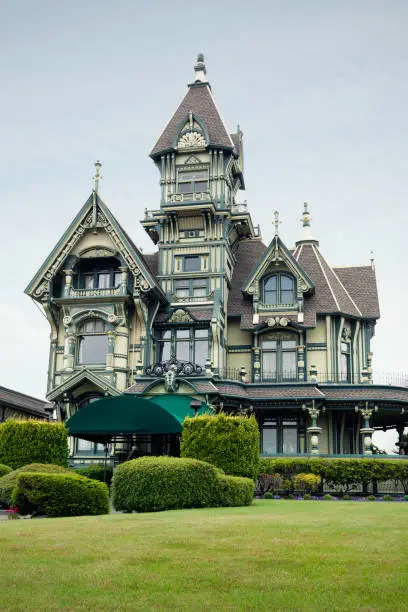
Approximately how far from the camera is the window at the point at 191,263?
41938 mm

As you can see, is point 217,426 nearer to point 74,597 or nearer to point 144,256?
point 74,597

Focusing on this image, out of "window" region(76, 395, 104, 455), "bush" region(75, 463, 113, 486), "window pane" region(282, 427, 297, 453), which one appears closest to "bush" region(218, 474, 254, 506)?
"bush" region(75, 463, 113, 486)

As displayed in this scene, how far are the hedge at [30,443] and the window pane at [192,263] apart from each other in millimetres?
16912

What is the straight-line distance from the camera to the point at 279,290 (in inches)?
1623

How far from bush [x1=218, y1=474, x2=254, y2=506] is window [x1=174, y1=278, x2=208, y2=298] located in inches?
819

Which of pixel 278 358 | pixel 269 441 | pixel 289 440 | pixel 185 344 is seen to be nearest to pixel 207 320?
pixel 185 344

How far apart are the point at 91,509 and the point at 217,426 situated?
22.9 feet

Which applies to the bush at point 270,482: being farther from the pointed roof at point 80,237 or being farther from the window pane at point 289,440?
the pointed roof at point 80,237

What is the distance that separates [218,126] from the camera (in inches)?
1722

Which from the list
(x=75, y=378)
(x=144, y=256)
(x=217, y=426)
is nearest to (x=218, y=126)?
(x=144, y=256)

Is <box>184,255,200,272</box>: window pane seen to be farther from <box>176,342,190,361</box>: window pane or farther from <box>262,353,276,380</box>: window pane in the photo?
<box>262,353,276,380</box>: window pane

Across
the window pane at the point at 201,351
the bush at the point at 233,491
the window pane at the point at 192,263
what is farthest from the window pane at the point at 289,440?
the bush at the point at 233,491

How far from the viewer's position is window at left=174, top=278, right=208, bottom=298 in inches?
1630

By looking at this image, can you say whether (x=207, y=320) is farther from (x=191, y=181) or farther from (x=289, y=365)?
(x=191, y=181)
